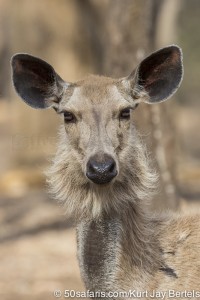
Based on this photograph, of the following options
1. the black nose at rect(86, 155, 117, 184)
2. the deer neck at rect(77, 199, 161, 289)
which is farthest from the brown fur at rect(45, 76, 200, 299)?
the black nose at rect(86, 155, 117, 184)

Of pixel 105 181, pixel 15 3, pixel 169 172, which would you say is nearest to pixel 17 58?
pixel 105 181

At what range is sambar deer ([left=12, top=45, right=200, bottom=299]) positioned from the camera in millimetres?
6055

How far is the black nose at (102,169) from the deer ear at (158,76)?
102 centimetres

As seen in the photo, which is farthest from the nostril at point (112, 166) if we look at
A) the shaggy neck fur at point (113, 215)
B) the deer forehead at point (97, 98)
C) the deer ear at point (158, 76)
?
the deer ear at point (158, 76)

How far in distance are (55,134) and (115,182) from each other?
425 inches

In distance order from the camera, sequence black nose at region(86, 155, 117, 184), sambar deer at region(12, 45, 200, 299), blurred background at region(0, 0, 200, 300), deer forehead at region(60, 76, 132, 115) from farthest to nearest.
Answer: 1. blurred background at region(0, 0, 200, 300)
2. deer forehead at region(60, 76, 132, 115)
3. sambar deer at region(12, 45, 200, 299)
4. black nose at region(86, 155, 117, 184)

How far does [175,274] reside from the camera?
6.10 metres

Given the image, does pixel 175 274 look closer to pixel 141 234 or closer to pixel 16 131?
pixel 141 234

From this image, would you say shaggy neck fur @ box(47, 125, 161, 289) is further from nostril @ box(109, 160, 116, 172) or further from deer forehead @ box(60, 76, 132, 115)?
nostril @ box(109, 160, 116, 172)

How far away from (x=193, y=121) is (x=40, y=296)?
17.0 m

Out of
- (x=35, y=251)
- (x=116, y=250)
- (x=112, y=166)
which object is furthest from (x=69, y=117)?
(x=35, y=251)

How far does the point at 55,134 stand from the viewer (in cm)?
1695

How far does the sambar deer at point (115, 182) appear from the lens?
605 cm

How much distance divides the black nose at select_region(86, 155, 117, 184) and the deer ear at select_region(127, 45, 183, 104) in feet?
3.35
